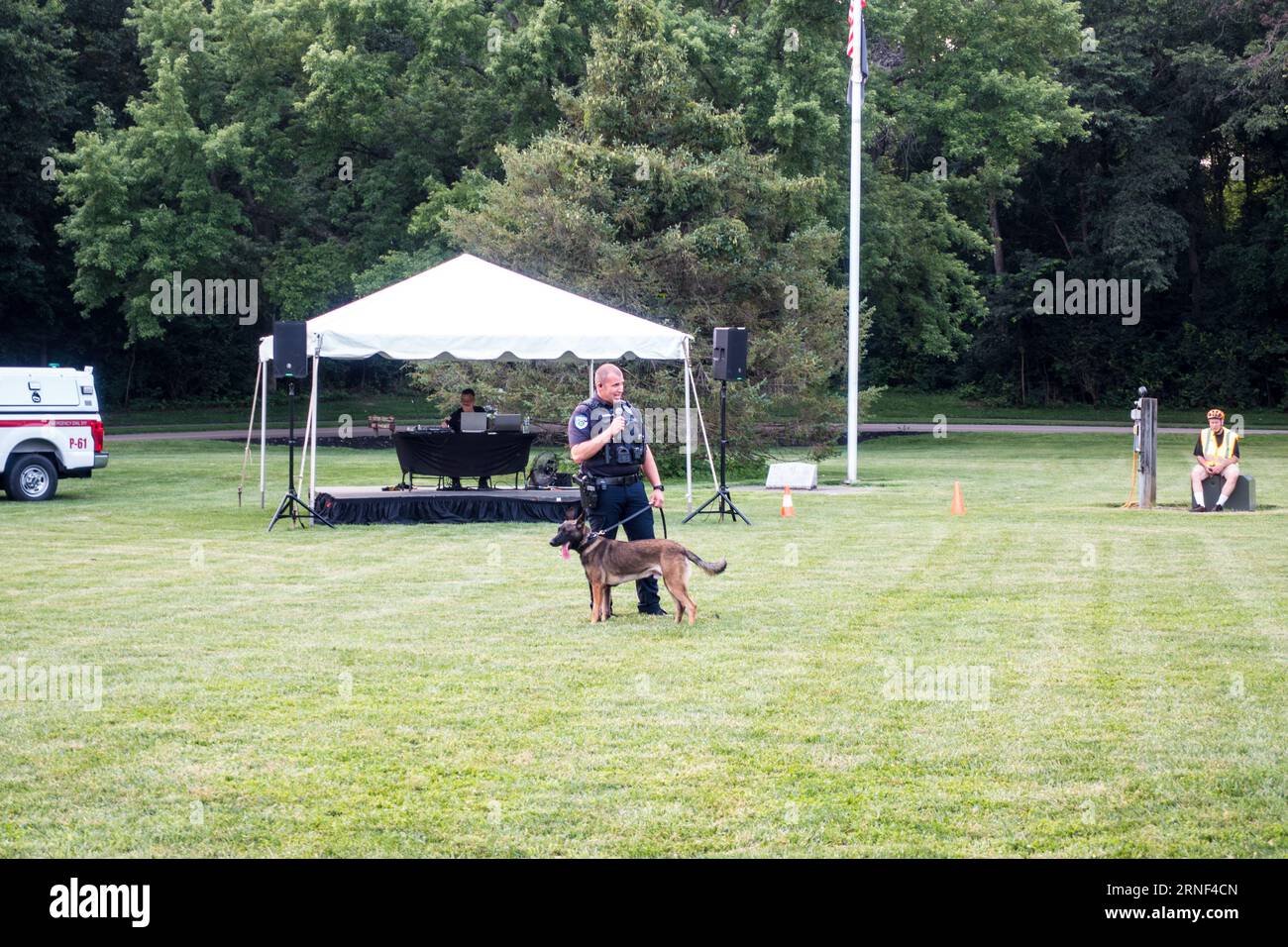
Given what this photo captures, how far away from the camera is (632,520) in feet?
35.2

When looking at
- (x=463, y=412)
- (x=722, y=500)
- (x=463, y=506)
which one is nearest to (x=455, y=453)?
(x=463, y=506)

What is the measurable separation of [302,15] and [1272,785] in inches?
1511

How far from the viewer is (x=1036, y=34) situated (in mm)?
41469

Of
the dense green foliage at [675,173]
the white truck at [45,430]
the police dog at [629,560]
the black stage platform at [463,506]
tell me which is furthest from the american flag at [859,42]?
the police dog at [629,560]

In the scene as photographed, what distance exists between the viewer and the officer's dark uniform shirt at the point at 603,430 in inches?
407

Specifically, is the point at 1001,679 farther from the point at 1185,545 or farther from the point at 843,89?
the point at 843,89

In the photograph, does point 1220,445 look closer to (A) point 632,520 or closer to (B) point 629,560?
(A) point 632,520

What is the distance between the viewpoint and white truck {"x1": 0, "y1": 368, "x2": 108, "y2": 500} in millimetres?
20984

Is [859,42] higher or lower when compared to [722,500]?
higher

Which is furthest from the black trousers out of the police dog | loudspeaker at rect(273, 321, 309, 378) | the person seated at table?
the person seated at table

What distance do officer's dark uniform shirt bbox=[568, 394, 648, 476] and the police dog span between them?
489 millimetres

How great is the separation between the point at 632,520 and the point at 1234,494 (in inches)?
462
